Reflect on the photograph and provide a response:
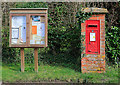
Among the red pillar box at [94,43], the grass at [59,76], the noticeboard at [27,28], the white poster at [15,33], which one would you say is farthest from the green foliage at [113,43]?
the white poster at [15,33]

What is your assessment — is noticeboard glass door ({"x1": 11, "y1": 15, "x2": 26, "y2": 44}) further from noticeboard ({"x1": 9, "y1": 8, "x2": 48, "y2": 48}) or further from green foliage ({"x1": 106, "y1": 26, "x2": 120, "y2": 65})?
green foliage ({"x1": 106, "y1": 26, "x2": 120, "y2": 65})

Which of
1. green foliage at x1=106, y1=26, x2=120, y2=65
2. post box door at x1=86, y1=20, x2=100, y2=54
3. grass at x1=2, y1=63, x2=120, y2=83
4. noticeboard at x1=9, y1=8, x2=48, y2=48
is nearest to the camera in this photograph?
grass at x1=2, y1=63, x2=120, y2=83

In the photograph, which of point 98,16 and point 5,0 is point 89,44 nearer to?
point 98,16

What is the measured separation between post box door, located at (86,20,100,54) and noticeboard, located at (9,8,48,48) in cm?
156

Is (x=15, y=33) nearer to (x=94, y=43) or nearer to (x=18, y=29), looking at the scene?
(x=18, y=29)

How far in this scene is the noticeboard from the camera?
564 cm

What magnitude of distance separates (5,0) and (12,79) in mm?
5562

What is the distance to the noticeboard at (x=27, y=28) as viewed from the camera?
18.5 feet

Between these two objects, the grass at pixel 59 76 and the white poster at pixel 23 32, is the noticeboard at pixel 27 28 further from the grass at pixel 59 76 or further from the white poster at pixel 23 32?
the grass at pixel 59 76

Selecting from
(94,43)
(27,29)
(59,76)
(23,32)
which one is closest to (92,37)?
(94,43)

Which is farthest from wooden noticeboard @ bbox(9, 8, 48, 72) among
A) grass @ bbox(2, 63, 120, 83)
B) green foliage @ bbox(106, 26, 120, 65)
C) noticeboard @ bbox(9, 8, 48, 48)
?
green foliage @ bbox(106, 26, 120, 65)

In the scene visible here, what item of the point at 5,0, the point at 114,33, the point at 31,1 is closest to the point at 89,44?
the point at 114,33

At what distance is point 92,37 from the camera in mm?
5871

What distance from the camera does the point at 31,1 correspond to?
8.43m
